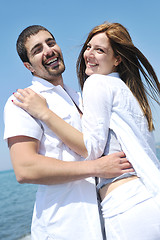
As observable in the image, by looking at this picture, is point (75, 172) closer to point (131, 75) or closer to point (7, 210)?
point (131, 75)

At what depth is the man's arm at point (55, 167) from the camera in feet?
7.40

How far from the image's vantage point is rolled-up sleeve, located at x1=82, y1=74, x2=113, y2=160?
2.33 meters

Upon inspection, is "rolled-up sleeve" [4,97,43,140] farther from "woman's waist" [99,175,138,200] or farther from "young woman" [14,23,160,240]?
"woman's waist" [99,175,138,200]

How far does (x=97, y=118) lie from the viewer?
234 cm

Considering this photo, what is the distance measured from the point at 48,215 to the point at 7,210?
1347cm

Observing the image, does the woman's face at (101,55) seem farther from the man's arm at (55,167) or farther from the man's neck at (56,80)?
the man's arm at (55,167)

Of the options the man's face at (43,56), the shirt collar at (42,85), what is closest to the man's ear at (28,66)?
the man's face at (43,56)

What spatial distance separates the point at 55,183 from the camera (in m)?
2.30

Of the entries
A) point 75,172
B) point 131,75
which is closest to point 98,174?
point 75,172

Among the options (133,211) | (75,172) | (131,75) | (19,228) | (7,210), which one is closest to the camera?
(133,211)

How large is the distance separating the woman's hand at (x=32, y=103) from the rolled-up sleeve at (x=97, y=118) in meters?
0.36

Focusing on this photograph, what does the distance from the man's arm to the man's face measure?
93cm

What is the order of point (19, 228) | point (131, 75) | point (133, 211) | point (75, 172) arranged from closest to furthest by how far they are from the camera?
point (133, 211) < point (75, 172) < point (131, 75) < point (19, 228)

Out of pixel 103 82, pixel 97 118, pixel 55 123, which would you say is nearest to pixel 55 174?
pixel 55 123
